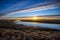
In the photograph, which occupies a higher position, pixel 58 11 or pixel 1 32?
pixel 58 11

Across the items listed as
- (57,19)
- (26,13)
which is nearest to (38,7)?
(26,13)

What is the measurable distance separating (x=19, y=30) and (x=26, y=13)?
266 millimetres

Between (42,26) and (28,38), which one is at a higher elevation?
(42,26)

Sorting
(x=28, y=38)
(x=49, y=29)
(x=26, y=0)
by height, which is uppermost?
(x=26, y=0)

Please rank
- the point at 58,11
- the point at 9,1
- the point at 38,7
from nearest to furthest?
1. the point at 58,11
2. the point at 38,7
3. the point at 9,1

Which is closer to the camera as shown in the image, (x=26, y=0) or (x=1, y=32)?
(x=26, y=0)

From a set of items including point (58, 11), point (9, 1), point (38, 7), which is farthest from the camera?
point (9, 1)

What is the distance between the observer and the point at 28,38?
1540 millimetres

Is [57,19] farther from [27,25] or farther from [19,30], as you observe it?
[19,30]

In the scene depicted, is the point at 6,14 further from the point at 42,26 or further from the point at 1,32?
the point at 42,26

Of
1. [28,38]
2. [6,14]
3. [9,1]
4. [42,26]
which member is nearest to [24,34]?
[28,38]

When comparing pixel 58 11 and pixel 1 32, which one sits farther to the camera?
pixel 1 32

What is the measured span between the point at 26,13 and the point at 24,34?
11.7 inches

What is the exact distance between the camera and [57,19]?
56.3 inches
